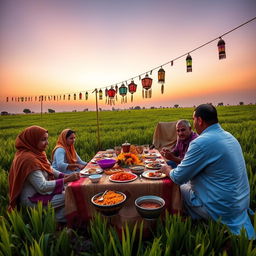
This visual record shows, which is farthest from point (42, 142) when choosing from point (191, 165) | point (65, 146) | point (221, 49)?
point (221, 49)

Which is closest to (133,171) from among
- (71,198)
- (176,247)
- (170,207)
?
(170,207)

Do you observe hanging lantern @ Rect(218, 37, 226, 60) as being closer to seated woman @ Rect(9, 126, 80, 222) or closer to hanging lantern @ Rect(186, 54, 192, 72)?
hanging lantern @ Rect(186, 54, 192, 72)

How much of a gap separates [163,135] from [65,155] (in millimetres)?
3497

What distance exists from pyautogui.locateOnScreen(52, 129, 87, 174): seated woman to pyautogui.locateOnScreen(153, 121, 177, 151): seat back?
9.96 feet

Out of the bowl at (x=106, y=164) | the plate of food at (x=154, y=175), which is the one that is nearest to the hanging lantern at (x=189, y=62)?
the plate of food at (x=154, y=175)

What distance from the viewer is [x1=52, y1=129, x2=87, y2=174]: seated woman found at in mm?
3695

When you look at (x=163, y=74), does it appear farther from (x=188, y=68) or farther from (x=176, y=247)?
(x=176, y=247)

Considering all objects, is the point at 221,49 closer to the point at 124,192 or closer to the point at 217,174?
the point at 217,174

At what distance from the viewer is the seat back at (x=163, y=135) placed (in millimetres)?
6059

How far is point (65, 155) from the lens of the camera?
3.94m

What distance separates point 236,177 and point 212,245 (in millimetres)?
783

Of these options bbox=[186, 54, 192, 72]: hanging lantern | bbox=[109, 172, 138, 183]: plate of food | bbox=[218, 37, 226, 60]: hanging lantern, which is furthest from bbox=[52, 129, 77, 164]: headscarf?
bbox=[218, 37, 226, 60]: hanging lantern

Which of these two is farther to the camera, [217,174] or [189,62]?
[189,62]

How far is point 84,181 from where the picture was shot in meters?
2.33
